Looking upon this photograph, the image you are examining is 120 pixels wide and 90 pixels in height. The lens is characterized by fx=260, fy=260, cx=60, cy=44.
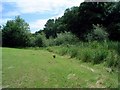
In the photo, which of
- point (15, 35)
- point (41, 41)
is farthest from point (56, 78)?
point (15, 35)

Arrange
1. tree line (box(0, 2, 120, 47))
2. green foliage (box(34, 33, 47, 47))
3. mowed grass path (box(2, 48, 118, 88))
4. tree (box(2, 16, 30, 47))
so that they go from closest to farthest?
mowed grass path (box(2, 48, 118, 88)), tree line (box(0, 2, 120, 47)), green foliage (box(34, 33, 47, 47)), tree (box(2, 16, 30, 47))

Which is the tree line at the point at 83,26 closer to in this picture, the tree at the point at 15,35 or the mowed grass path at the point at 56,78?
the tree at the point at 15,35

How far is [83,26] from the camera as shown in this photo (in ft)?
142

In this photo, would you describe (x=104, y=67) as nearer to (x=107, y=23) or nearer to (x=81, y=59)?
(x=81, y=59)

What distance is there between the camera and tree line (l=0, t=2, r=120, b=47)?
118 ft

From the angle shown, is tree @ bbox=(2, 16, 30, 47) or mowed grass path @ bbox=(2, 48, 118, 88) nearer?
mowed grass path @ bbox=(2, 48, 118, 88)

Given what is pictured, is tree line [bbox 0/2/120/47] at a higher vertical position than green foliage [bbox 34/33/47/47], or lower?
higher

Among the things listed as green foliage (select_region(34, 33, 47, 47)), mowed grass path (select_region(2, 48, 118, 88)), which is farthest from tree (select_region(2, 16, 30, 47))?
mowed grass path (select_region(2, 48, 118, 88))

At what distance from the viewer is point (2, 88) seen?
9117mm

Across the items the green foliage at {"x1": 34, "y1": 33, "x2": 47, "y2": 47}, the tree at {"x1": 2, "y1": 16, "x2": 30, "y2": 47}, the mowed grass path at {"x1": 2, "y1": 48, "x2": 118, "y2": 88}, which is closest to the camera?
the mowed grass path at {"x1": 2, "y1": 48, "x2": 118, "y2": 88}

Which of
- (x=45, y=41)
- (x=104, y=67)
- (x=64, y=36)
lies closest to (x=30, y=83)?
(x=104, y=67)

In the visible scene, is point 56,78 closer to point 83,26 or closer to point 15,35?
point 83,26

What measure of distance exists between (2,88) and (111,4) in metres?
32.3

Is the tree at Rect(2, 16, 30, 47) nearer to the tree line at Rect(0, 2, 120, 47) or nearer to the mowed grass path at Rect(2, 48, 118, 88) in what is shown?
the tree line at Rect(0, 2, 120, 47)
